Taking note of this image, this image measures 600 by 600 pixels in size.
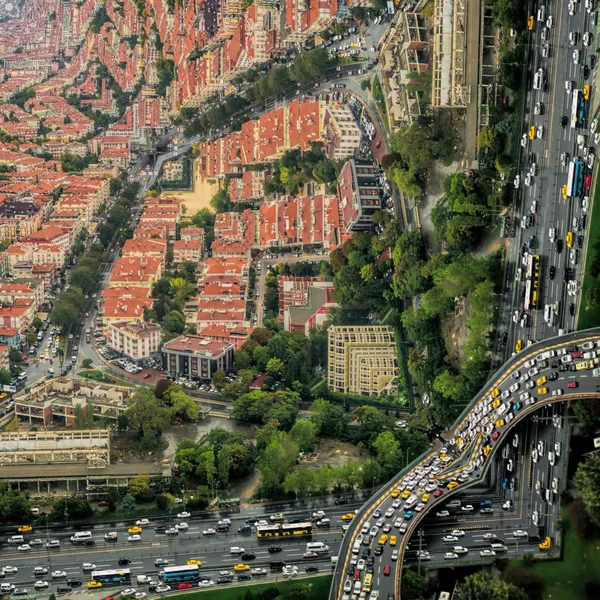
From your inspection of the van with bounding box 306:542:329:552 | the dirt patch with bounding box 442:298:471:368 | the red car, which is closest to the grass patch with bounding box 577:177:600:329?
the dirt patch with bounding box 442:298:471:368

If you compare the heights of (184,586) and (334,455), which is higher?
(334,455)

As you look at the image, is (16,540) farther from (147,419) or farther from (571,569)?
(571,569)

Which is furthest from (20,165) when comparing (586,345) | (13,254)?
(586,345)

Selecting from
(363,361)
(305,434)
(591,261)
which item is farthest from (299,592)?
(363,361)

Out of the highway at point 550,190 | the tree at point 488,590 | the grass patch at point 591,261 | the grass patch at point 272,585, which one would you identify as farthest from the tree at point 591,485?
the grass patch at point 272,585

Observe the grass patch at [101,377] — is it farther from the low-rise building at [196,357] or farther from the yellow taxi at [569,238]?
the yellow taxi at [569,238]

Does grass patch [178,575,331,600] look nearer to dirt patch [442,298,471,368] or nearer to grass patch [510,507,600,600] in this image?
grass patch [510,507,600,600]
